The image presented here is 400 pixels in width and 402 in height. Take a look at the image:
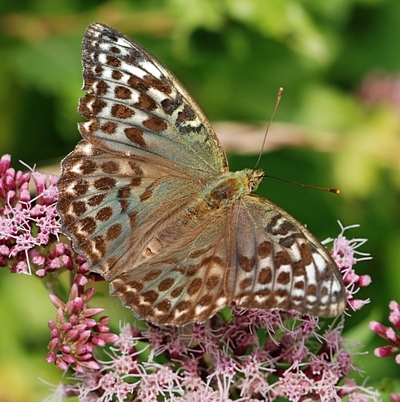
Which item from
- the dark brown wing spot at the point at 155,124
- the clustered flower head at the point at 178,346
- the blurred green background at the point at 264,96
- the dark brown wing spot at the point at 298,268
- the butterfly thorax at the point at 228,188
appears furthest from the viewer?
the blurred green background at the point at 264,96

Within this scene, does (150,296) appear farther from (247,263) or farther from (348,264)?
(348,264)

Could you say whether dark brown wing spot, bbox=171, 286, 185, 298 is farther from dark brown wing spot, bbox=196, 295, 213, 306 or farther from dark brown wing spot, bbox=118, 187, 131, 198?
dark brown wing spot, bbox=118, 187, 131, 198

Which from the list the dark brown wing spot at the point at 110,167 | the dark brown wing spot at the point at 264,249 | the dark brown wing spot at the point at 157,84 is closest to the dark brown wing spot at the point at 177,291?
the dark brown wing spot at the point at 264,249

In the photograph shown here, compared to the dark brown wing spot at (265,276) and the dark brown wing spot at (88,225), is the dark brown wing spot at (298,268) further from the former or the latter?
the dark brown wing spot at (88,225)

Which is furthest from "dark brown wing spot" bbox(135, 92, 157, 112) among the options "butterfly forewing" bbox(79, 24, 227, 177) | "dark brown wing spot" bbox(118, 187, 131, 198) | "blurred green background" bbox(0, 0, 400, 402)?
"blurred green background" bbox(0, 0, 400, 402)

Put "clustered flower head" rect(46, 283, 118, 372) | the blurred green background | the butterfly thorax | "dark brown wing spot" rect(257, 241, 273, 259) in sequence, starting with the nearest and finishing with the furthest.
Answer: "dark brown wing spot" rect(257, 241, 273, 259), "clustered flower head" rect(46, 283, 118, 372), the butterfly thorax, the blurred green background

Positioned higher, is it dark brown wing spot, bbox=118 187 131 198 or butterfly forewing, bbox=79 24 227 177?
butterfly forewing, bbox=79 24 227 177
